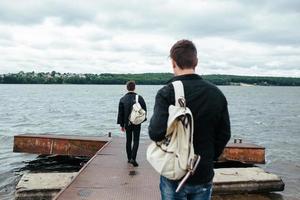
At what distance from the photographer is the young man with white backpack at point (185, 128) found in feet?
9.32

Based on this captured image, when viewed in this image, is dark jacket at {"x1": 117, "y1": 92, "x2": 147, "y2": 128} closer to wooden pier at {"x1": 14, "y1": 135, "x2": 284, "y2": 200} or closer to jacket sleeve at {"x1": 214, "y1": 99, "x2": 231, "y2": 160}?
wooden pier at {"x1": 14, "y1": 135, "x2": 284, "y2": 200}

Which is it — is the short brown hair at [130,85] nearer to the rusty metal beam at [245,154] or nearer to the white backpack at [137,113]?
the white backpack at [137,113]

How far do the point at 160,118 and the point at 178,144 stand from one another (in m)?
0.24

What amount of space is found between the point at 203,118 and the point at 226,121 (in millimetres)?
274

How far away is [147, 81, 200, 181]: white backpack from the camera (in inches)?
111

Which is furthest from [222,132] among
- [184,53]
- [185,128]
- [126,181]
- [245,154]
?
[245,154]

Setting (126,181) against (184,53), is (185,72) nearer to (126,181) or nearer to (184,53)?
(184,53)

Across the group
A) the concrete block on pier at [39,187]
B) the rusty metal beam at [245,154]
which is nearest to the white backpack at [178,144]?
the concrete block on pier at [39,187]

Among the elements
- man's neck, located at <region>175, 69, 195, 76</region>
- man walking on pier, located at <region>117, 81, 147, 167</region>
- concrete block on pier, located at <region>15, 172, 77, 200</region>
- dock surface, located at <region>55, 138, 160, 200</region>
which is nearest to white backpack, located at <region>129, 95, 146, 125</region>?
man walking on pier, located at <region>117, 81, 147, 167</region>

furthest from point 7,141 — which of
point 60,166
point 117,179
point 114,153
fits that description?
point 117,179

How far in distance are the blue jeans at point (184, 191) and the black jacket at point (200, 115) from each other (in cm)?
6

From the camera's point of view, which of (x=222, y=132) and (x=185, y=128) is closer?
(x=185, y=128)

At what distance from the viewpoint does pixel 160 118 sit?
2867mm

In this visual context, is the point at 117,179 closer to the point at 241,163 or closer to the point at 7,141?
the point at 241,163
